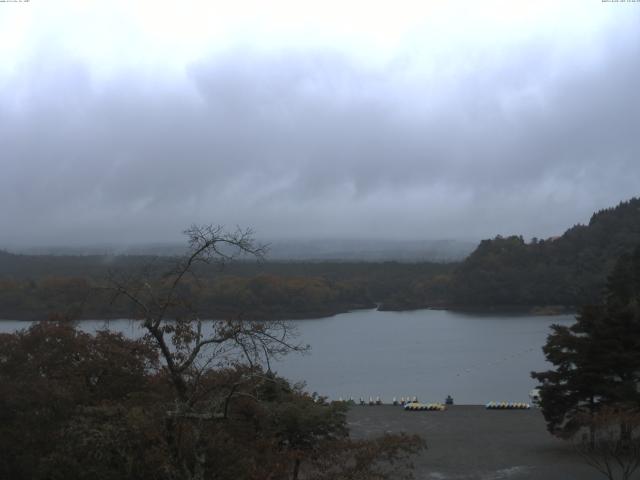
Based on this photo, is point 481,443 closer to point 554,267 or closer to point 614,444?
point 614,444

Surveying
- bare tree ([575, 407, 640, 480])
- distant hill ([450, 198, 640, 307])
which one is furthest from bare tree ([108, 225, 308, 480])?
distant hill ([450, 198, 640, 307])

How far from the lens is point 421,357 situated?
36.6 metres

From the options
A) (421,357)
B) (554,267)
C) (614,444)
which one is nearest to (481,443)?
(614,444)

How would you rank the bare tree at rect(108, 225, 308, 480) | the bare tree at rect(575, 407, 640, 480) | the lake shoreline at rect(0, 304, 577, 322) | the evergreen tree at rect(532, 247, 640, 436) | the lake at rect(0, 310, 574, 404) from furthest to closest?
the lake shoreline at rect(0, 304, 577, 322)
the lake at rect(0, 310, 574, 404)
the evergreen tree at rect(532, 247, 640, 436)
the bare tree at rect(575, 407, 640, 480)
the bare tree at rect(108, 225, 308, 480)

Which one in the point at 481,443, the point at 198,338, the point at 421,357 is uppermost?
the point at 198,338

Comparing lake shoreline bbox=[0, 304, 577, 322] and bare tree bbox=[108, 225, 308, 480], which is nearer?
bare tree bbox=[108, 225, 308, 480]

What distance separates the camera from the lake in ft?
91.2

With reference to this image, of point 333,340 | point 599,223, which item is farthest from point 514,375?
point 599,223

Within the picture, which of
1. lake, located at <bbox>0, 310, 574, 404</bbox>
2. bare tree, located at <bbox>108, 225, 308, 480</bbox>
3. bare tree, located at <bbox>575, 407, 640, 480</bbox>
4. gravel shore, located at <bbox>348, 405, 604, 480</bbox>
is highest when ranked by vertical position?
bare tree, located at <bbox>108, 225, 308, 480</bbox>

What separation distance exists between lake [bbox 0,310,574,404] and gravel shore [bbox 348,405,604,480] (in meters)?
3.71

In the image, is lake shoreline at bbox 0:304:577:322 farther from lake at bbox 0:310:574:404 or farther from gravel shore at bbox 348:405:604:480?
gravel shore at bbox 348:405:604:480

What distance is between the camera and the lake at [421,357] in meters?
27.8

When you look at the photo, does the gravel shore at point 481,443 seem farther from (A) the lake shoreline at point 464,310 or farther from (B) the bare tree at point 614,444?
(A) the lake shoreline at point 464,310

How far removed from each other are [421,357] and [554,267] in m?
30.6
